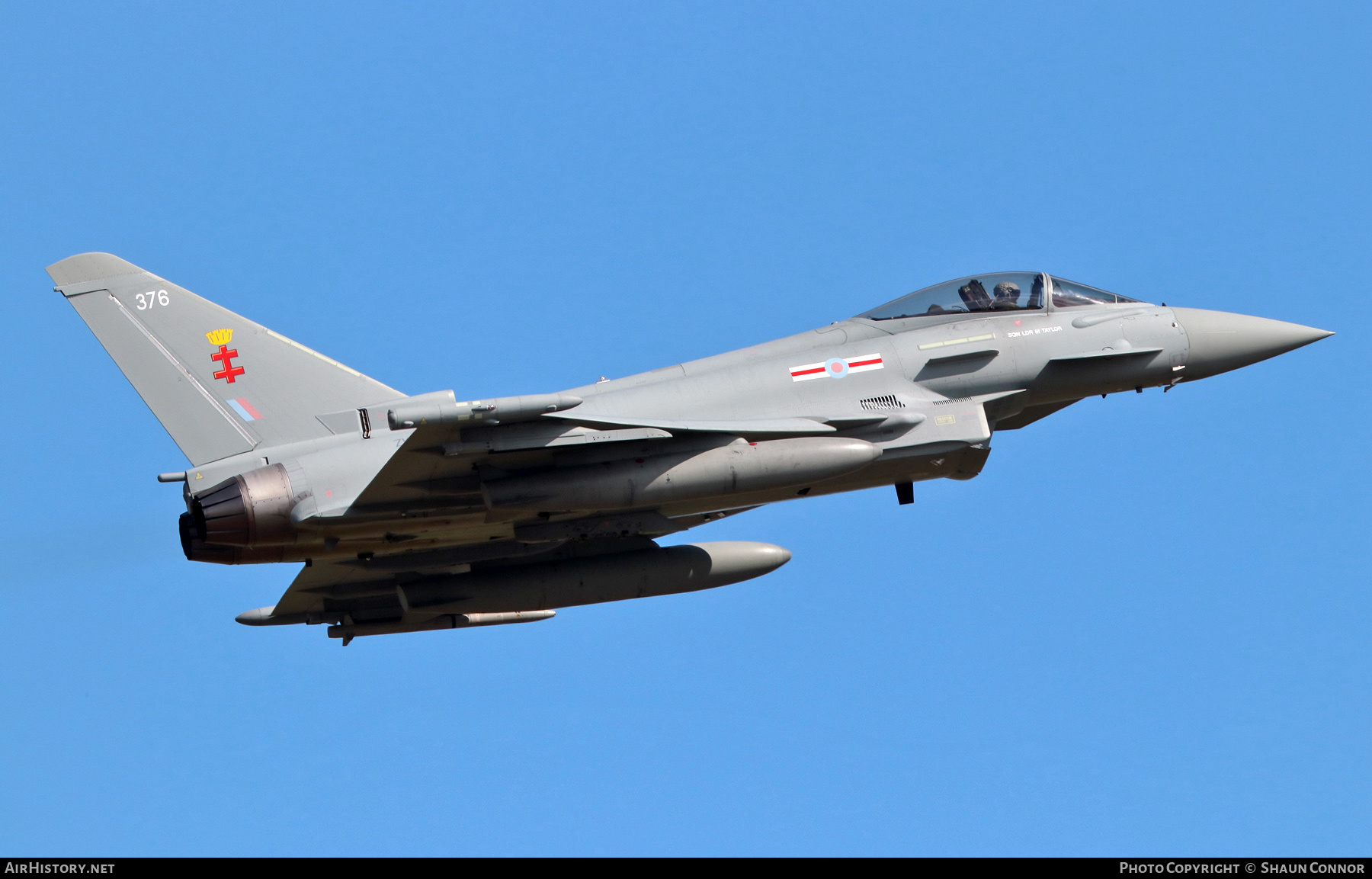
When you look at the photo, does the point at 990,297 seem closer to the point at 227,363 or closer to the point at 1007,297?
the point at 1007,297

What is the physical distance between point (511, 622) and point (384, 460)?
4444 millimetres

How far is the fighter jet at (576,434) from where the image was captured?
14.9 metres

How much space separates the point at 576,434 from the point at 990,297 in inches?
234

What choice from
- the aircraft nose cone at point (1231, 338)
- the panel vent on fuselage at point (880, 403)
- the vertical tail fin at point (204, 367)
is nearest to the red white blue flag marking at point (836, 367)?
the panel vent on fuselage at point (880, 403)

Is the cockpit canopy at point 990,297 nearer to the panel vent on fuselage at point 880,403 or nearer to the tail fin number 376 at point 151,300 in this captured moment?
the panel vent on fuselage at point 880,403

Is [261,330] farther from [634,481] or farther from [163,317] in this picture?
[634,481]

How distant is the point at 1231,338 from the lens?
59.1 feet

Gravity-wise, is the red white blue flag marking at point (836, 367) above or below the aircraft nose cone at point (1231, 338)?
below

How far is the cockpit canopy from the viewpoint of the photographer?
17.8 metres

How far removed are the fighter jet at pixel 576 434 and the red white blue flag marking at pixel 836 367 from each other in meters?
0.03

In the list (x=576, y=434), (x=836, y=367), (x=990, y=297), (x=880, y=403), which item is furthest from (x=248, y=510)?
(x=990, y=297)

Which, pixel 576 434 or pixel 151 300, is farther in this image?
pixel 151 300

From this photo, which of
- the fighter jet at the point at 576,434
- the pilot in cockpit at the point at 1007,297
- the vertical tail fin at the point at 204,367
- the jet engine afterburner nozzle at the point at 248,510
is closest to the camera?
the jet engine afterburner nozzle at the point at 248,510
